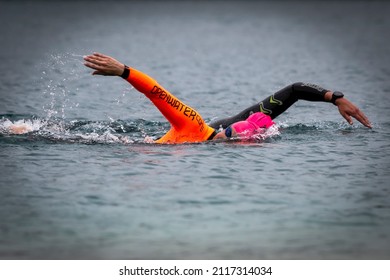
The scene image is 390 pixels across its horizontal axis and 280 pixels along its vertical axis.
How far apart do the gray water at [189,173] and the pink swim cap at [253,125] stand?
29 centimetres

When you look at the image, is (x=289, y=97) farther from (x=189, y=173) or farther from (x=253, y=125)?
(x=189, y=173)

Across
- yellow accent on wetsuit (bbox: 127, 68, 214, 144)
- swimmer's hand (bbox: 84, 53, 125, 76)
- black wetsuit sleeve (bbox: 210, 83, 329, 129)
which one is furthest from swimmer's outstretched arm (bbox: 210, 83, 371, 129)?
swimmer's hand (bbox: 84, 53, 125, 76)

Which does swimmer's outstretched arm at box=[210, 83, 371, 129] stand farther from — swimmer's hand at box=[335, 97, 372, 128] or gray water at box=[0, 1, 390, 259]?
gray water at box=[0, 1, 390, 259]

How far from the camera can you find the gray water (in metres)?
11.7

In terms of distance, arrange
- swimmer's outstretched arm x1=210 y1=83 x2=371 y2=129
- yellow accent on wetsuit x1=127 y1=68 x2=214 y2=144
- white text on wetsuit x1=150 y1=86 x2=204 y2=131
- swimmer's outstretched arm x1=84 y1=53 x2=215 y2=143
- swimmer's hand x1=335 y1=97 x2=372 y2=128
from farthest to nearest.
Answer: swimmer's outstretched arm x1=210 y1=83 x2=371 y2=129, swimmer's hand x1=335 y1=97 x2=372 y2=128, white text on wetsuit x1=150 y1=86 x2=204 y2=131, yellow accent on wetsuit x1=127 y1=68 x2=214 y2=144, swimmer's outstretched arm x1=84 y1=53 x2=215 y2=143

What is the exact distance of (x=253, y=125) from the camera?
16453 millimetres

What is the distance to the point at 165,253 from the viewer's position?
36.9ft

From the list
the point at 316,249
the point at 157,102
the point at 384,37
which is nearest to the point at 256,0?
the point at 384,37

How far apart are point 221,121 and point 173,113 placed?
1800mm

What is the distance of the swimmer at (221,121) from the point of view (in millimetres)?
15391

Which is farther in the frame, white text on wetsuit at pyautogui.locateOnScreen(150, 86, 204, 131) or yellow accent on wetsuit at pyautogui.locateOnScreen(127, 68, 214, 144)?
white text on wetsuit at pyautogui.locateOnScreen(150, 86, 204, 131)

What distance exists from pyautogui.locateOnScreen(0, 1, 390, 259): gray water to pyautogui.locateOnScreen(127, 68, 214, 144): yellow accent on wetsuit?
0.91ft

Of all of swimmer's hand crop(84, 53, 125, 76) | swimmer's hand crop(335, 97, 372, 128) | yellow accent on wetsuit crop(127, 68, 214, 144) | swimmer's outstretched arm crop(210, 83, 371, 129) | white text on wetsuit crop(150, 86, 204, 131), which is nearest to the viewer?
swimmer's hand crop(84, 53, 125, 76)

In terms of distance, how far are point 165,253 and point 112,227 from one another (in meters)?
1.11
